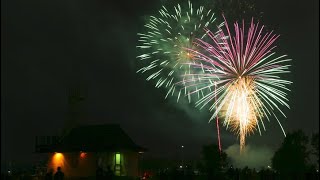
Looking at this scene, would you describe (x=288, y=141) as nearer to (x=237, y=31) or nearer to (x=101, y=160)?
(x=237, y=31)

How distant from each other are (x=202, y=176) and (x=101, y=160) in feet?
33.5

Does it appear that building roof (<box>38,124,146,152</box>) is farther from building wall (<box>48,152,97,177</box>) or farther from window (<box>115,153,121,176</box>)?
window (<box>115,153,121,176</box>)

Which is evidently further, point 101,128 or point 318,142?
point 101,128

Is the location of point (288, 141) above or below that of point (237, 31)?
below

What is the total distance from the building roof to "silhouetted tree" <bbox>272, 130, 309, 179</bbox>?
9.45 metres

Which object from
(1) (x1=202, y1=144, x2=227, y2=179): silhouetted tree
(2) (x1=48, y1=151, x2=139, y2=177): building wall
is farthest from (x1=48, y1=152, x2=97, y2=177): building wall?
(1) (x1=202, y1=144, x2=227, y2=179): silhouetted tree

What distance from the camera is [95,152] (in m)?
37.6

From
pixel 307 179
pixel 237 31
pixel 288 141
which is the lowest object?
pixel 307 179

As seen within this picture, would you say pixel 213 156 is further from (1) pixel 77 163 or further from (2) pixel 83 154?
(1) pixel 77 163

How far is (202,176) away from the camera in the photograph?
2950cm

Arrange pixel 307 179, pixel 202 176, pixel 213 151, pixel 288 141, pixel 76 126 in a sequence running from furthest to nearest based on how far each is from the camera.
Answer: pixel 76 126
pixel 213 151
pixel 288 141
pixel 202 176
pixel 307 179

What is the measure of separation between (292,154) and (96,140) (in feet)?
44.5

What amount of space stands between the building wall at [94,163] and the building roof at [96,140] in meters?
0.41

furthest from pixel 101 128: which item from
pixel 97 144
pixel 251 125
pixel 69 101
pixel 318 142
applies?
pixel 318 142
